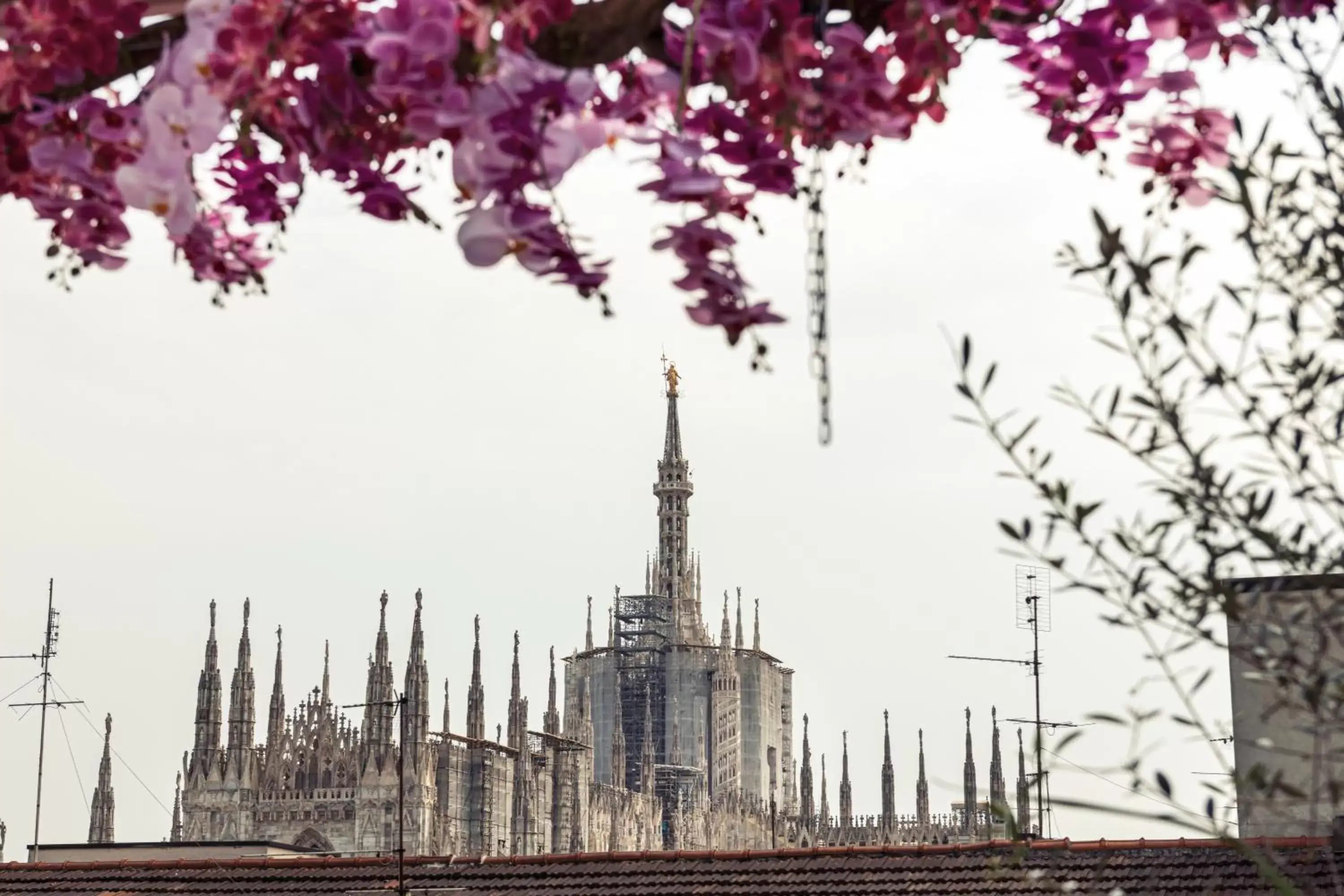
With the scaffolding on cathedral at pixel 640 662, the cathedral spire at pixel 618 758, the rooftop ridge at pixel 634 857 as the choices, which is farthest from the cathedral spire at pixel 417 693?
the scaffolding on cathedral at pixel 640 662

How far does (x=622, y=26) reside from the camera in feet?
8.05

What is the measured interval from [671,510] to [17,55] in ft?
259

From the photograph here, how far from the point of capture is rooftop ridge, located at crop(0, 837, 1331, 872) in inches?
636

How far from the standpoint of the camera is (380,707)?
139ft

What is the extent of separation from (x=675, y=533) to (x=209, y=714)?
3832 centimetres

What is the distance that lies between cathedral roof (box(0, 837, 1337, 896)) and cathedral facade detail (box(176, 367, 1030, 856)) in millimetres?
3668

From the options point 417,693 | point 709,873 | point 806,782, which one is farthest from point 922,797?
point 709,873

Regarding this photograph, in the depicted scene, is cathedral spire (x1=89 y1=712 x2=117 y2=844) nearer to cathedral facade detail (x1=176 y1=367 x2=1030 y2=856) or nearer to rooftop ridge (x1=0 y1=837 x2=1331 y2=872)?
cathedral facade detail (x1=176 y1=367 x2=1030 y2=856)

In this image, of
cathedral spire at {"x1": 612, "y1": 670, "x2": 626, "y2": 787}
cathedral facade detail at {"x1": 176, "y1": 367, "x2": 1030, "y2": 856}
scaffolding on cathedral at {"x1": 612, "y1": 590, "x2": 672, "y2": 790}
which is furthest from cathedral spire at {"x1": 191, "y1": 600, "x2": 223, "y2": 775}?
scaffolding on cathedral at {"x1": 612, "y1": 590, "x2": 672, "y2": 790}

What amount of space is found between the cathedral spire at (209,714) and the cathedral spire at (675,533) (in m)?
34.5

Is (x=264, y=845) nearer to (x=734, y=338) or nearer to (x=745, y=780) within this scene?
(x=734, y=338)

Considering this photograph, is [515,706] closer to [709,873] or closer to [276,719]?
[276,719]

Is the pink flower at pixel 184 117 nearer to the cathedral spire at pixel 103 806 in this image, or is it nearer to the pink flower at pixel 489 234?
the pink flower at pixel 489 234

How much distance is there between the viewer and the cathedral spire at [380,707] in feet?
136
